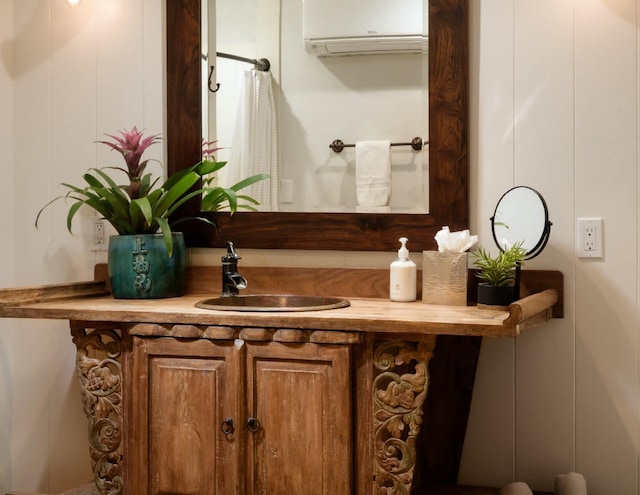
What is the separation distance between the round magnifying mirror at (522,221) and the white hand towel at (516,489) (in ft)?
1.90

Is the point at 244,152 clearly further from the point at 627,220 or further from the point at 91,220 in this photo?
the point at 627,220

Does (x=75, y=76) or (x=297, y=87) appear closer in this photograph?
(x=297, y=87)

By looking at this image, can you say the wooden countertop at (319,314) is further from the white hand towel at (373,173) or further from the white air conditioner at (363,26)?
the white air conditioner at (363,26)

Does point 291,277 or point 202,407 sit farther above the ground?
point 291,277

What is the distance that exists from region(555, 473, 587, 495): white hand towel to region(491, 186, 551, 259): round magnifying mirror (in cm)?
56

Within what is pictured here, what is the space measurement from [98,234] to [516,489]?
1.45 m

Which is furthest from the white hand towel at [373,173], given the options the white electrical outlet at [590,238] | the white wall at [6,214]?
the white wall at [6,214]

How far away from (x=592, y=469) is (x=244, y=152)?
1.31 metres

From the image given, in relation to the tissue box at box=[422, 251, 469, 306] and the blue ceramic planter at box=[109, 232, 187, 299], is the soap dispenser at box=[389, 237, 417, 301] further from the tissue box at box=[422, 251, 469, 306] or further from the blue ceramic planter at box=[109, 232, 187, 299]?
the blue ceramic planter at box=[109, 232, 187, 299]

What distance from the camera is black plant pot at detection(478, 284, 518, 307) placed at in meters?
1.76

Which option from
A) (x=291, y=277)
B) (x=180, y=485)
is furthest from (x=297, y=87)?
(x=180, y=485)

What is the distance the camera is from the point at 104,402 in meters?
1.83

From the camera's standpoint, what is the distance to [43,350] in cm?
238

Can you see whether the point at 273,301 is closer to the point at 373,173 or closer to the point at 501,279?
the point at 373,173
